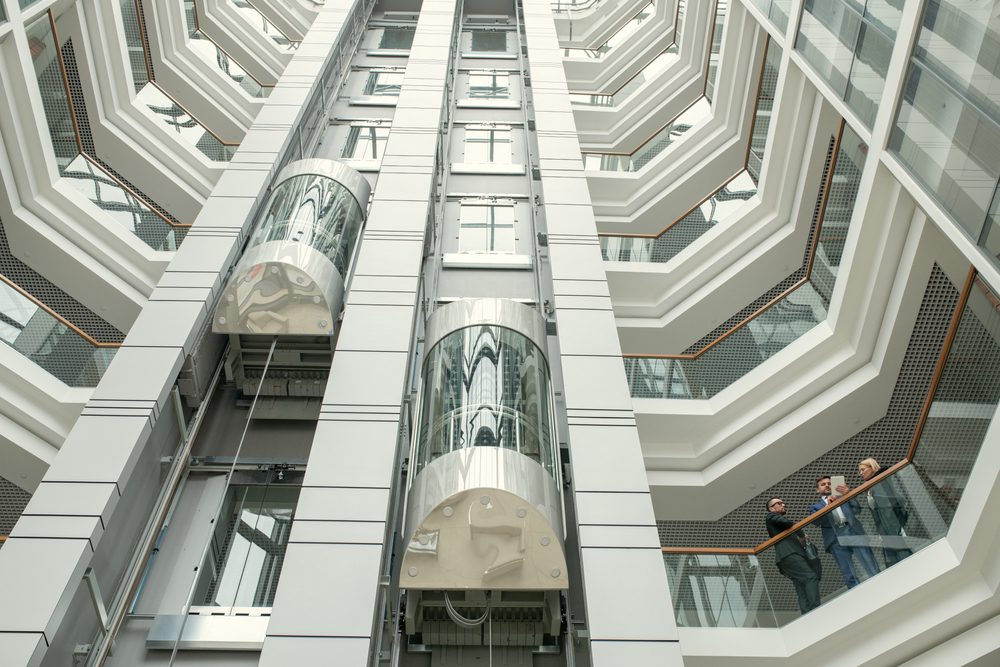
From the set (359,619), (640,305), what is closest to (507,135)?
(640,305)

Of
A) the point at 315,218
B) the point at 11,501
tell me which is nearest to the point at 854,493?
the point at 315,218

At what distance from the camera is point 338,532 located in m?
5.36

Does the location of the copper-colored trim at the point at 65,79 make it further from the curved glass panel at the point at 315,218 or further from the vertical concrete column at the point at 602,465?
the vertical concrete column at the point at 602,465

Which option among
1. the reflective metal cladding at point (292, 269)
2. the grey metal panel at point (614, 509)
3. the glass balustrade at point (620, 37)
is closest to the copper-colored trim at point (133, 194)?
the reflective metal cladding at point (292, 269)

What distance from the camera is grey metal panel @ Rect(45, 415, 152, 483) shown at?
5641 millimetres

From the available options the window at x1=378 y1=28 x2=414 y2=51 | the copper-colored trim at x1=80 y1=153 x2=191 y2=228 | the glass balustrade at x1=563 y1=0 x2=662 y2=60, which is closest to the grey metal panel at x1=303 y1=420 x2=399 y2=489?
the copper-colored trim at x1=80 y1=153 x2=191 y2=228

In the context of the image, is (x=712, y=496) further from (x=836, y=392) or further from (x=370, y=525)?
(x=370, y=525)

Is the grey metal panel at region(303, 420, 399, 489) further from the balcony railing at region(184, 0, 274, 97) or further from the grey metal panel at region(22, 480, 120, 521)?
the balcony railing at region(184, 0, 274, 97)

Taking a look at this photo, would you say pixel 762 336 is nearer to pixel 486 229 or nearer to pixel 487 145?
pixel 486 229

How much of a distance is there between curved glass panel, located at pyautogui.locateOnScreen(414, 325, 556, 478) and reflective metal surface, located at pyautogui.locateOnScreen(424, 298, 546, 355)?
0.17 ft

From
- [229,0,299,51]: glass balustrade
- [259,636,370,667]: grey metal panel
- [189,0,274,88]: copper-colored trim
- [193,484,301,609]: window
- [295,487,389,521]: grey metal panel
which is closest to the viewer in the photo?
[259,636,370,667]: grey metal panel

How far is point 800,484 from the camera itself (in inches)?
340

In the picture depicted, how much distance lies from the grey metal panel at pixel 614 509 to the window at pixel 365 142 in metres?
7.08

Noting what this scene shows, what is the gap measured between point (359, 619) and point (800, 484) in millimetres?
5304
